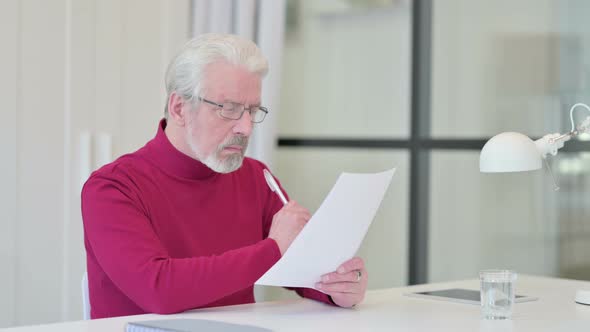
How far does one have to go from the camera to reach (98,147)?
131 inches

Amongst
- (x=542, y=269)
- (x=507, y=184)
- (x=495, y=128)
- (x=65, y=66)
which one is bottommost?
(x=542, y=269)

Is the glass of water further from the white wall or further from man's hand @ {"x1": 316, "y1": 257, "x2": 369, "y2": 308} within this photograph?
A: the white wall

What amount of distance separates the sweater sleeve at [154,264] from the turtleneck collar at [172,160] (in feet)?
0.74

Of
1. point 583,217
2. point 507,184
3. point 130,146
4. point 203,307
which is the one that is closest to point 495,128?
point 507,184

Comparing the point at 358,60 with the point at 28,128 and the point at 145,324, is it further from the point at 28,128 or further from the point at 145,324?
the point at 145,324

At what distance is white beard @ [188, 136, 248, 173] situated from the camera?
2158 mm

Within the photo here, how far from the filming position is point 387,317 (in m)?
1.87

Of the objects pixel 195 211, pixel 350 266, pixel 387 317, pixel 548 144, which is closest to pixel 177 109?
pixel 195 211

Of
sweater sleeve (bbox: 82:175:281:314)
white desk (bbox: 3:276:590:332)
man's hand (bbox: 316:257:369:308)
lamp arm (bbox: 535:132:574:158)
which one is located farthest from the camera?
lamp arm (bbox: 535:132:574:158)

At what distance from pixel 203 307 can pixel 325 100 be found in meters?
1.89

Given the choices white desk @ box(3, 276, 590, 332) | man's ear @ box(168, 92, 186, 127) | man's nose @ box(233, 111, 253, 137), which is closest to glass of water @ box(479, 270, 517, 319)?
white desk @ box(3, 276, 590, 332)

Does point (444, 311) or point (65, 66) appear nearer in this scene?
point (444, 311)

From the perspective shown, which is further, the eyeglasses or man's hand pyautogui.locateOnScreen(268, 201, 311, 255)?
the eyeglasses

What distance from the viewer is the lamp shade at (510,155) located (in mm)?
1919
